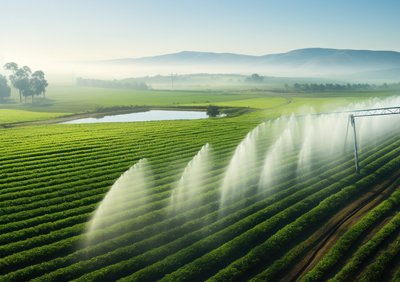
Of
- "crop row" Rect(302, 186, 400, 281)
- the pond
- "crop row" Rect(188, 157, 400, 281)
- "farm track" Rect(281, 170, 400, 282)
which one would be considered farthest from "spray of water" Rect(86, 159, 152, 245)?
the pond

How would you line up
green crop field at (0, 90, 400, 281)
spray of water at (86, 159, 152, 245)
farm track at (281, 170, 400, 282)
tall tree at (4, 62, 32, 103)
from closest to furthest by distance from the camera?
green crop field at (0, 90, 400, 281), farm track at (281, 170, 400, 282), spray of water at (86, 159, 152, 245), tall tree at (4, 62, 32, 103)

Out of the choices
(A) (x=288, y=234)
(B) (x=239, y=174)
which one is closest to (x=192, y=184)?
(B) (x=239, y=174)

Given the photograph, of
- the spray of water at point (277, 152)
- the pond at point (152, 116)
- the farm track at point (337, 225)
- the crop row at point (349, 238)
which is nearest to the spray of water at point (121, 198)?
the spray of water at point (277, 152)

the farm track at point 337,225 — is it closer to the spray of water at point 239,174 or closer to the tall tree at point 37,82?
the spray of water at point 239,174

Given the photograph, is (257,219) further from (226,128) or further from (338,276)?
(226,128)

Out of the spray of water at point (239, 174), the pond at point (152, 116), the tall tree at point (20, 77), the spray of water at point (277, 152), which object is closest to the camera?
the spray of water at point (239, 174)

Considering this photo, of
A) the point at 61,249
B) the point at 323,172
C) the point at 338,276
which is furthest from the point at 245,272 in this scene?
the point at 323,172

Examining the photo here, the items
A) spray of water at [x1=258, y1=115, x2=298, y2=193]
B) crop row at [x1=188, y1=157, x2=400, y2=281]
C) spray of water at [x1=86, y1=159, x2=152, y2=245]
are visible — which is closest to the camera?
crop row at [x1=188, y1=157, x2=400, y2=281]

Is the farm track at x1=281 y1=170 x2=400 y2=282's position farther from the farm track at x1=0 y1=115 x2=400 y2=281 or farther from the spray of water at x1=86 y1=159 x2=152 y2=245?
the spray of water at x1=86 y1=159 x2=152 y2=245
